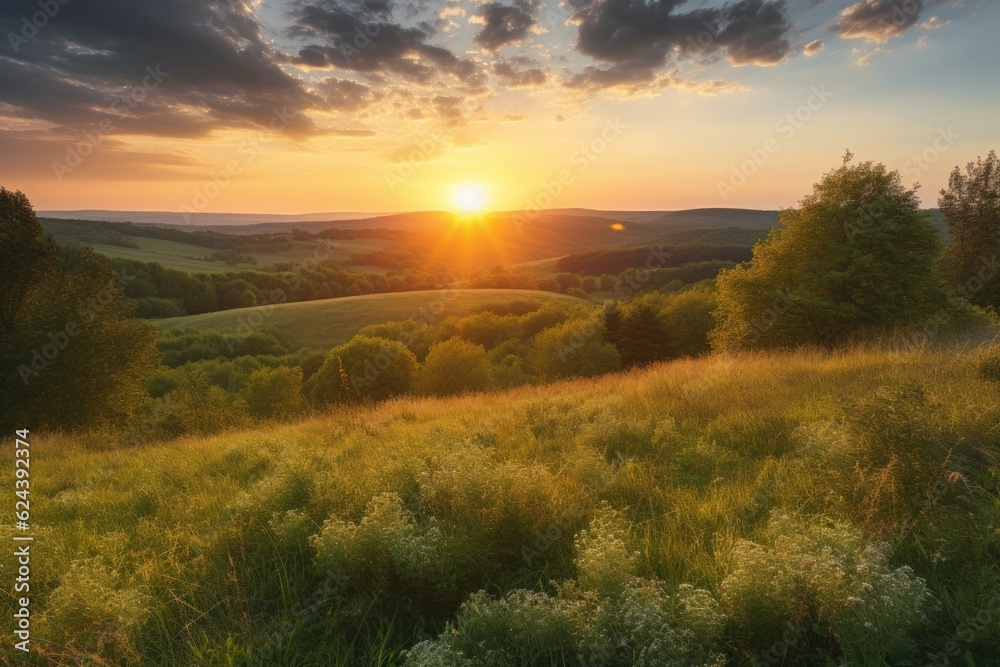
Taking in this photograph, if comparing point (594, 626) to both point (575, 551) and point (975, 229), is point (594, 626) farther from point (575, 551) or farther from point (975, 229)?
point (975, 229)

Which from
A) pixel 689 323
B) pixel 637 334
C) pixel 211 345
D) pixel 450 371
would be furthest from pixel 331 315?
pixel 689 323

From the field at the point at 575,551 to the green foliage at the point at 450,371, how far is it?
36432 millimetres

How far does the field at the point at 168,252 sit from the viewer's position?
11859 cm

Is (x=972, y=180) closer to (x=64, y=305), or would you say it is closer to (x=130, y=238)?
(x=64, y=305)

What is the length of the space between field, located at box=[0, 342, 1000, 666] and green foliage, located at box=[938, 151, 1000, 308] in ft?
162

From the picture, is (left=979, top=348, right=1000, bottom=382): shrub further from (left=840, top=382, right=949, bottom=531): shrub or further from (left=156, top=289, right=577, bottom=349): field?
(left=156, top=289, right=577, bottom=349): field

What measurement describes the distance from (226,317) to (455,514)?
87314 millimetres

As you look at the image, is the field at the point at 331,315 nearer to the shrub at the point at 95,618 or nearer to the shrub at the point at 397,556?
the shrub at the point at 95,618

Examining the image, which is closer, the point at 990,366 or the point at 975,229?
the point at 990,366

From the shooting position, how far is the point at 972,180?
43312 millimetres

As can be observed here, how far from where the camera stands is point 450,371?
43812 mm

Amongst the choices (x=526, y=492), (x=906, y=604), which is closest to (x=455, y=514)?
(x=526, y=492)

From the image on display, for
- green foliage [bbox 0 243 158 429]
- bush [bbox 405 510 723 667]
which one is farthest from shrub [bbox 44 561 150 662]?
green foliage [bbox 0 243 158 429]

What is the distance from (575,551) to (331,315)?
8113 cm
